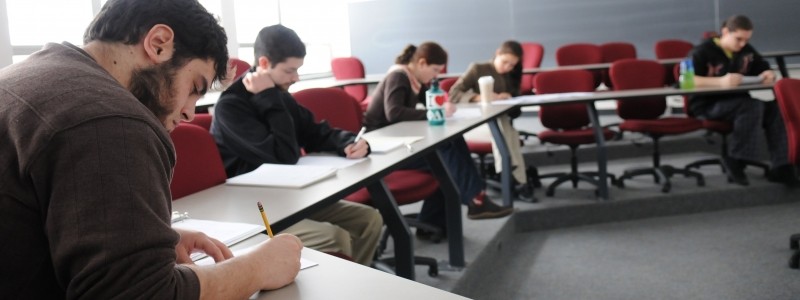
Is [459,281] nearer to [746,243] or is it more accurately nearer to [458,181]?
[458,181]

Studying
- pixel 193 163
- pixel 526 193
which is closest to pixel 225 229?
pixel 193 163

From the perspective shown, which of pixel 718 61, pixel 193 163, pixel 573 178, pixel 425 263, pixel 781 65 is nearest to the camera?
pixel 193 163

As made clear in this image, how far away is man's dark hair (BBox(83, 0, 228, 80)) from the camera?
3.17 ft

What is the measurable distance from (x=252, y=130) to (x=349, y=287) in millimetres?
1454

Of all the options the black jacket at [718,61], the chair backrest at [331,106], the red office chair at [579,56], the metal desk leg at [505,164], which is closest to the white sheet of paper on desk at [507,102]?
the metal desk leg at [505,164]

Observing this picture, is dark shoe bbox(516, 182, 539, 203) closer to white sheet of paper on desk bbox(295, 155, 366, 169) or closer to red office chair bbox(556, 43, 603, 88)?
white sheet of paper on desk bbox(295, 155, 366, 169)

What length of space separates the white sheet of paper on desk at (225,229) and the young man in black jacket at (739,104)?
3.77m

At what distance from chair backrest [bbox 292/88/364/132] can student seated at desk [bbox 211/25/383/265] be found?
59cm

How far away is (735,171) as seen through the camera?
4422 mm

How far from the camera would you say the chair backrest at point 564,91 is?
15.0ft

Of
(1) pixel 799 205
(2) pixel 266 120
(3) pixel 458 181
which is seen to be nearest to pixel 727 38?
(1) pixel 799 205

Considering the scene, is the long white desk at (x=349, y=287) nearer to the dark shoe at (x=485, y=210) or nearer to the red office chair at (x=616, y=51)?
the dark shoe at (x=485, y=210)

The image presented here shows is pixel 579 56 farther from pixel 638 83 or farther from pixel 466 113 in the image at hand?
pixel 466 113

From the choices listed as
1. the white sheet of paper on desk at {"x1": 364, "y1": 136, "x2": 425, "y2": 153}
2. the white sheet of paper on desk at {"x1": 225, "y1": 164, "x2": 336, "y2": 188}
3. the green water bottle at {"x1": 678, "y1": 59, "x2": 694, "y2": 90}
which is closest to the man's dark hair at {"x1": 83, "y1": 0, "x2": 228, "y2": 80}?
the white sheet of paper on desk at {"x1": 225, "y1": 164, "x2": 336, "y2": 188}
